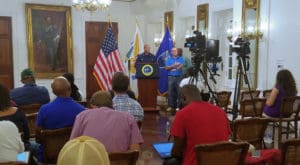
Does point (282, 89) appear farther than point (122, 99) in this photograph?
Yes

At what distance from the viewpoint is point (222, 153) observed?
2238mm

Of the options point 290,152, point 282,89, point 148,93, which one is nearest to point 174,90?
point 148,93

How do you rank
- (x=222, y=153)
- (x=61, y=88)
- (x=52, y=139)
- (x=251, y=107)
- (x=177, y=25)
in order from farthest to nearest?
(x=177, y=25) → (x=251, y=107) → (x=61, y=88) → (x=52, y=139) → (x=222, y=153)

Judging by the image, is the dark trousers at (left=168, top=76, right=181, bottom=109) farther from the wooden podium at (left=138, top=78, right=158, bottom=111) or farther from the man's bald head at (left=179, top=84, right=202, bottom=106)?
the man's bald head at (left=179, top=84, right=202, bottom=106)

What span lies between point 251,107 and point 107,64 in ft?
10.7

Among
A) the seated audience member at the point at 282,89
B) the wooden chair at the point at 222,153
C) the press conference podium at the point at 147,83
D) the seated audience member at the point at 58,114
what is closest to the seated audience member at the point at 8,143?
the seated audience member at the point at 58,114

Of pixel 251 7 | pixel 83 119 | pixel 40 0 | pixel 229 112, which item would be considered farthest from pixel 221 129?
pixel 40 0

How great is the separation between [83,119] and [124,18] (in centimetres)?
851

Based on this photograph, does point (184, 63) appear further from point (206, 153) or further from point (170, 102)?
point (206, 153)

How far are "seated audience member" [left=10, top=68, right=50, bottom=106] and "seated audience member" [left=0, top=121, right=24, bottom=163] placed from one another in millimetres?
2192

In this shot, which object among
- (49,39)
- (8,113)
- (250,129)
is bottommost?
(250,129)

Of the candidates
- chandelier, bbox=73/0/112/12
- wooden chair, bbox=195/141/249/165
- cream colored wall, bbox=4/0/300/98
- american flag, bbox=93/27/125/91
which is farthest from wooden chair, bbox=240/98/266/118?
chandelier, bbox=73/0/112/12

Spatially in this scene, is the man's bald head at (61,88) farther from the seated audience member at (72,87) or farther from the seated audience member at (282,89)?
the seated audience member at (282,89)

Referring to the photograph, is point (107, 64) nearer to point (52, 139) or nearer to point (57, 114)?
point (57, 114)
